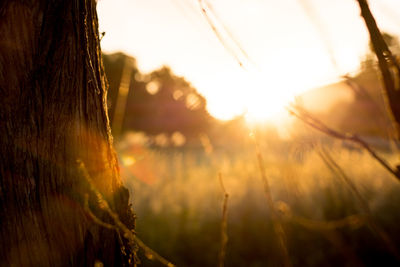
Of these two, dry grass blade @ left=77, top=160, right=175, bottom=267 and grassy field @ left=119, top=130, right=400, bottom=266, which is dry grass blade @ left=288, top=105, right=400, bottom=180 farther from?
grassy field @ left=119, top=130, right=400, bottom=266

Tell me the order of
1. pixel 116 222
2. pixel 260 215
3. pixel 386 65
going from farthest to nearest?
pixel 260 215 → pixel 116 222 → pixel 386 65

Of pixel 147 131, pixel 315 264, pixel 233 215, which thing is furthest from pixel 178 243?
pixel 147 131

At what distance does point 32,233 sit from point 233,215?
4129 mm

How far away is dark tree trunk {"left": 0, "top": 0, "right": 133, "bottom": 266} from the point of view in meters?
0.71

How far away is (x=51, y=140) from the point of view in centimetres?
77

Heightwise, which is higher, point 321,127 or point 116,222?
point 321,127

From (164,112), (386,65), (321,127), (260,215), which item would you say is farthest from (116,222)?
(164,112)

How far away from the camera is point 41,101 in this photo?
0.76 meters

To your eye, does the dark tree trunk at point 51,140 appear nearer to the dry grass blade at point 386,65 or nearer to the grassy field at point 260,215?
the dry grass blade at point 386,65

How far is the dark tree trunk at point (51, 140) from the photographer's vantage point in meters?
0.71

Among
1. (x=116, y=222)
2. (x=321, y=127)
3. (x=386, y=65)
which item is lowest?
(x=116, y=222)

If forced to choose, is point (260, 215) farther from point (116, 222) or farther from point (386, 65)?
point (386, 65)

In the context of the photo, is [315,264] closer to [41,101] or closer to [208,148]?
[208,148]

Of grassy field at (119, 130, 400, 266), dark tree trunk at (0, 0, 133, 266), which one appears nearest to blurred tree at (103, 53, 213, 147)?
grassy field at (119, 130, 400, 266)
